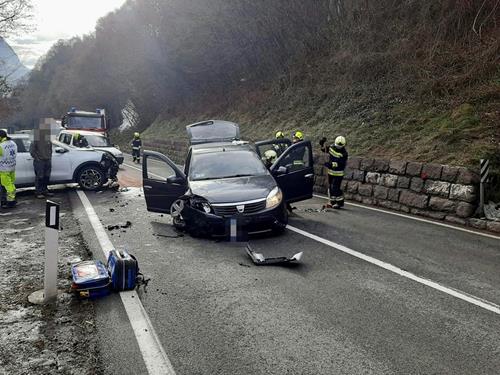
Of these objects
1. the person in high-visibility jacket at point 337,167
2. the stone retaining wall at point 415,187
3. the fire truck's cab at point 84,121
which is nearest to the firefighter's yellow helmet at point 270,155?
the person in high-visibility jacket at point 337,167

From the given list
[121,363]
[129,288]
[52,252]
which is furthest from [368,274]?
[52,252]

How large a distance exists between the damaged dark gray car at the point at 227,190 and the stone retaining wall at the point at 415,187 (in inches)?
89.1

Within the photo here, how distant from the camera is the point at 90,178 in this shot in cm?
1388

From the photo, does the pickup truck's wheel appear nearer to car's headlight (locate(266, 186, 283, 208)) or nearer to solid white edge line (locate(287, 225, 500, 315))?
car's headlight (locate(266, 186, 283, 208))

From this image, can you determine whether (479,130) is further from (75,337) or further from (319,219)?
(75,337)

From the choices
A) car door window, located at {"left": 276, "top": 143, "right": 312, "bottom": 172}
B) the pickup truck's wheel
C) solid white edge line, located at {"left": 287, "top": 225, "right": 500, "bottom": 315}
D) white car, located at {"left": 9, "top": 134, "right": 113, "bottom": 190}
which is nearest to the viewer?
solid white edge line, located at {"left": 287, "top": 225, "right": 500, "bottom": 315}

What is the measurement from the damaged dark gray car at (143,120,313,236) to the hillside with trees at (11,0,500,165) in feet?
13.8

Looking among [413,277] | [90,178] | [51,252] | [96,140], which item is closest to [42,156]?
[90,178]

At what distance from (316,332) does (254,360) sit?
0.76m

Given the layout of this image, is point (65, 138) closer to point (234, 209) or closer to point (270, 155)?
point (270, 155)

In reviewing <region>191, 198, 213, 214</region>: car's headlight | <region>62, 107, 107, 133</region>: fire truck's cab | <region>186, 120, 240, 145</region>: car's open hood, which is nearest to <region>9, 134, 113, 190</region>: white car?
<region>186, 120, 240, 145</region>: car's open hood

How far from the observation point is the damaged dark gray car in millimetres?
7379

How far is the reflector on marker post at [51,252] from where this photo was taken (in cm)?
493

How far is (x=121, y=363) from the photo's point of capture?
140 inches
